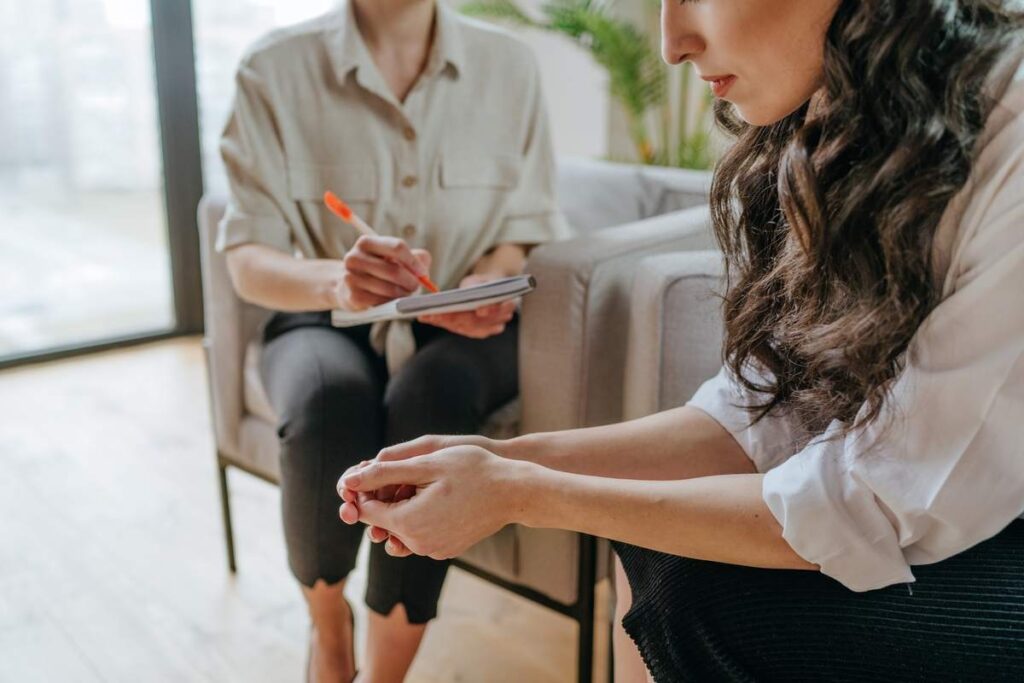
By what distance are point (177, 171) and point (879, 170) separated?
267 centimetres

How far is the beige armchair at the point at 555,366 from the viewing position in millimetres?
1258

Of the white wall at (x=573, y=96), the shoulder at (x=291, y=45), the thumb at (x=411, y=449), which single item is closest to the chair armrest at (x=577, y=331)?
the thumb at (x=411, y=449)

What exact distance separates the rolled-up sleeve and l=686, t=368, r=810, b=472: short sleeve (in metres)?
0.16

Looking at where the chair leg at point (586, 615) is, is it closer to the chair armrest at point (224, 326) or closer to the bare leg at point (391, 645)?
the bare leg at point (391, 645)

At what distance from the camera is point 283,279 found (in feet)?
4.57

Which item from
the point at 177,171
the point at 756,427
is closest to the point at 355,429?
the point at 756,427

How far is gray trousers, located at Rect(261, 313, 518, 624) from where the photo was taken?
124cm

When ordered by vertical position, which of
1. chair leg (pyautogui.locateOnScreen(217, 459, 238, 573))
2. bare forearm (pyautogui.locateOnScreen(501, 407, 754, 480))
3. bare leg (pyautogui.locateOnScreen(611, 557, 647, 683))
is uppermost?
bare forearm (pyautogui.locateOnScreen(501, 407, 754, 480))

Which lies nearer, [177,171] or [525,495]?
[525,495]

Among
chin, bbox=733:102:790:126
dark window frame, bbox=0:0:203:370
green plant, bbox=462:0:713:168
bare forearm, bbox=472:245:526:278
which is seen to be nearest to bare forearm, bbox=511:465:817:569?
chin, bbox=733:102:790:126

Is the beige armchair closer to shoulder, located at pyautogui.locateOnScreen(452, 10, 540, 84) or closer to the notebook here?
the notebook

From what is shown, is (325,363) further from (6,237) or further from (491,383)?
(6,237)

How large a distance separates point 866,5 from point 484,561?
940 mm

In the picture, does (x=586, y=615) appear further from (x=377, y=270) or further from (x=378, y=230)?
(x=378, y=230)
